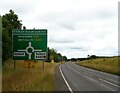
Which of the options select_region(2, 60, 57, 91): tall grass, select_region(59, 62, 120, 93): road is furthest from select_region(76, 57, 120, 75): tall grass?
select_region(2, 60, 57, 91): tall grass

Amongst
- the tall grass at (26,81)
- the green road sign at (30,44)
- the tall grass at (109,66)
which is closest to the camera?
the tall grass at (26,81)

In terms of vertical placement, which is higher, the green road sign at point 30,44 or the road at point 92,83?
the green road sign at point 30,44

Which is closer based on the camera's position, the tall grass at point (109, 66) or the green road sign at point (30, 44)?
the green road sign at point (30, 44)

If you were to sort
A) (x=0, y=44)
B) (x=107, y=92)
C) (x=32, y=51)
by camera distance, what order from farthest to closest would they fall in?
(x=0, y=44) → (x=32, y=51) → (x=107, y=92)

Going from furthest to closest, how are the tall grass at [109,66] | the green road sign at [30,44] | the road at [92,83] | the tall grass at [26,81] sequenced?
the tall grass at [109,66], the green road sign at [30,44], the road at [92,83], the tall grass at [26,81]

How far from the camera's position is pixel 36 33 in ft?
81.3

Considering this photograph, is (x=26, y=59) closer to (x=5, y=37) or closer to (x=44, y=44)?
(x=44, y=44)

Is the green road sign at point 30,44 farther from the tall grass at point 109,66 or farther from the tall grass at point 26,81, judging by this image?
the tall grass at point 109,66

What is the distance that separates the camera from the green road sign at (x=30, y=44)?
24.2 meters

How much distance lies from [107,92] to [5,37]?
1582 centimetres

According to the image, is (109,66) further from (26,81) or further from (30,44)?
(26,81)

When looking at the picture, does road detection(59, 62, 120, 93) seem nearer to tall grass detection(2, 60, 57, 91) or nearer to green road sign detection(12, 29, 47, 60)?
tall grass detection(2, 60, 57, 91)

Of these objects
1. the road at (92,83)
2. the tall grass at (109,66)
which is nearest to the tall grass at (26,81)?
the road at (92,83)

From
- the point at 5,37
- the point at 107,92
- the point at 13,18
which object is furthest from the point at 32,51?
the point at 13,18
